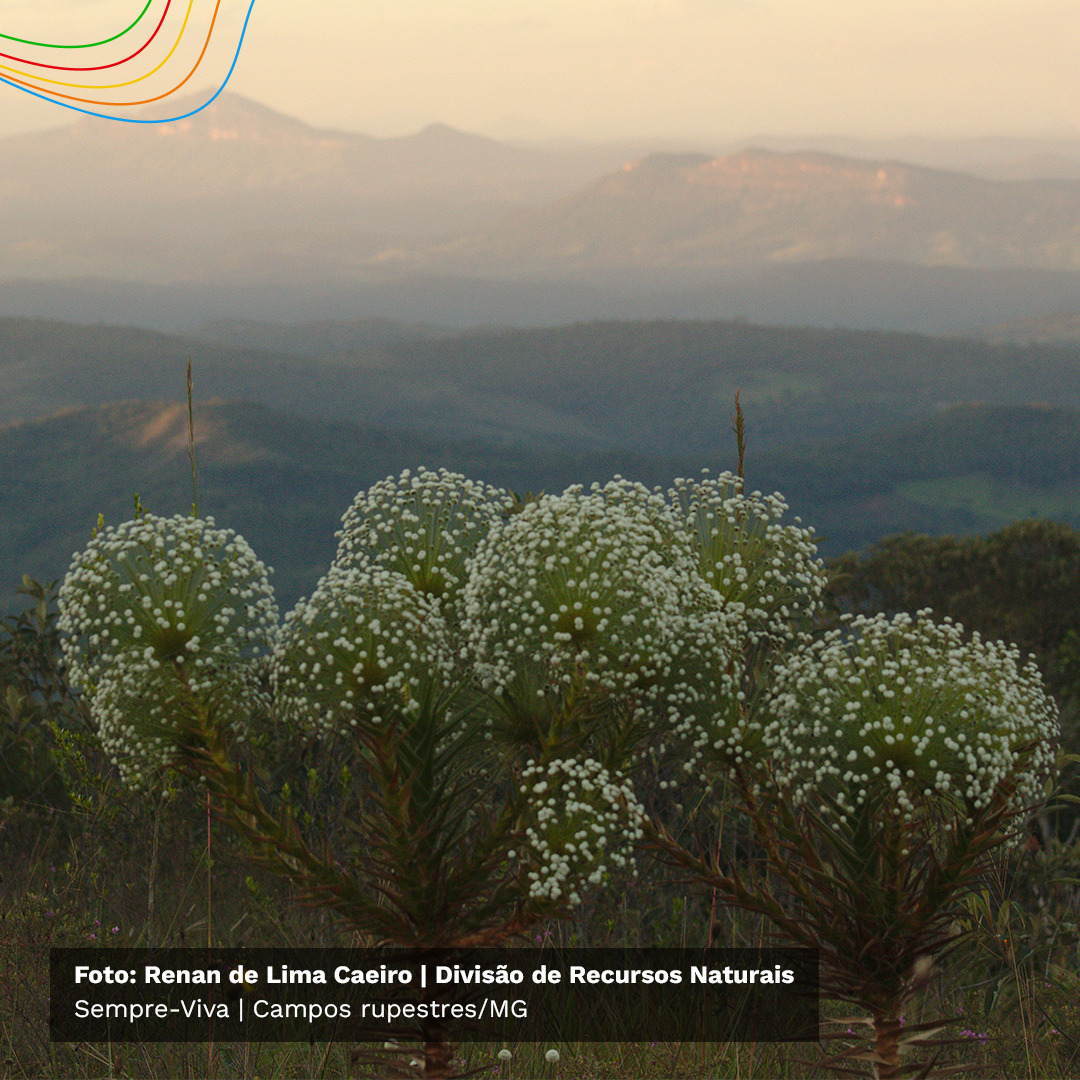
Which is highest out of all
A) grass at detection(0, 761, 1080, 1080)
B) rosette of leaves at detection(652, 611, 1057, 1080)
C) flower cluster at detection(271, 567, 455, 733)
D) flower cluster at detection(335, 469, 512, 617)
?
flower cluster at detection(335, 469, 512, 617)

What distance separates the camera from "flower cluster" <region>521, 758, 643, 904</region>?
9.16 feet

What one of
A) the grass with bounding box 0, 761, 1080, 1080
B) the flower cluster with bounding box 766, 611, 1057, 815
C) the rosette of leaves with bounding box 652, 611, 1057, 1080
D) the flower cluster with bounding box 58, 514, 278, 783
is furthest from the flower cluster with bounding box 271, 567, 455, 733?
the flower cluster with bounding box 766, 611, 1057, 815

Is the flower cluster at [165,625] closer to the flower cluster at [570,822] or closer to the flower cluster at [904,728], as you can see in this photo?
the flower cluster at [570,822]

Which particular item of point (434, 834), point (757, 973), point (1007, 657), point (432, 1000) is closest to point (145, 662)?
point (434, 834)

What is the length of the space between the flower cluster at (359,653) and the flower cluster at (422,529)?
13.9 inches

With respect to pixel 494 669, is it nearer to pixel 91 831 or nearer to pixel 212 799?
pixel 212 799

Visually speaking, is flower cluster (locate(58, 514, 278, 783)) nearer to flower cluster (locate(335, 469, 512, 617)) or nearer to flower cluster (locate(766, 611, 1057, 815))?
flower cluster (locate(335, 469, 512, 617))

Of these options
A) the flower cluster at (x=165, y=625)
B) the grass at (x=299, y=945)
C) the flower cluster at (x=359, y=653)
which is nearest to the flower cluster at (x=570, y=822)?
the flower cluster at (x=359, y=653)

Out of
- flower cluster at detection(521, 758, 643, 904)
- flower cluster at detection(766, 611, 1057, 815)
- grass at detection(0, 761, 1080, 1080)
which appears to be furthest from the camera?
grass at detection(0, 761, 1080, 1080)

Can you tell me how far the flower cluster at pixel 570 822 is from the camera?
2793mm

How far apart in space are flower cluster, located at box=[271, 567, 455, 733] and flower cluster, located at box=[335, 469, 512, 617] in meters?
0.35

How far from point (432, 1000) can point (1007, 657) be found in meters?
1.78

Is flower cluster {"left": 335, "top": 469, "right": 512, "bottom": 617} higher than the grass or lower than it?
higher

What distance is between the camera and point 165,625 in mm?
2959
